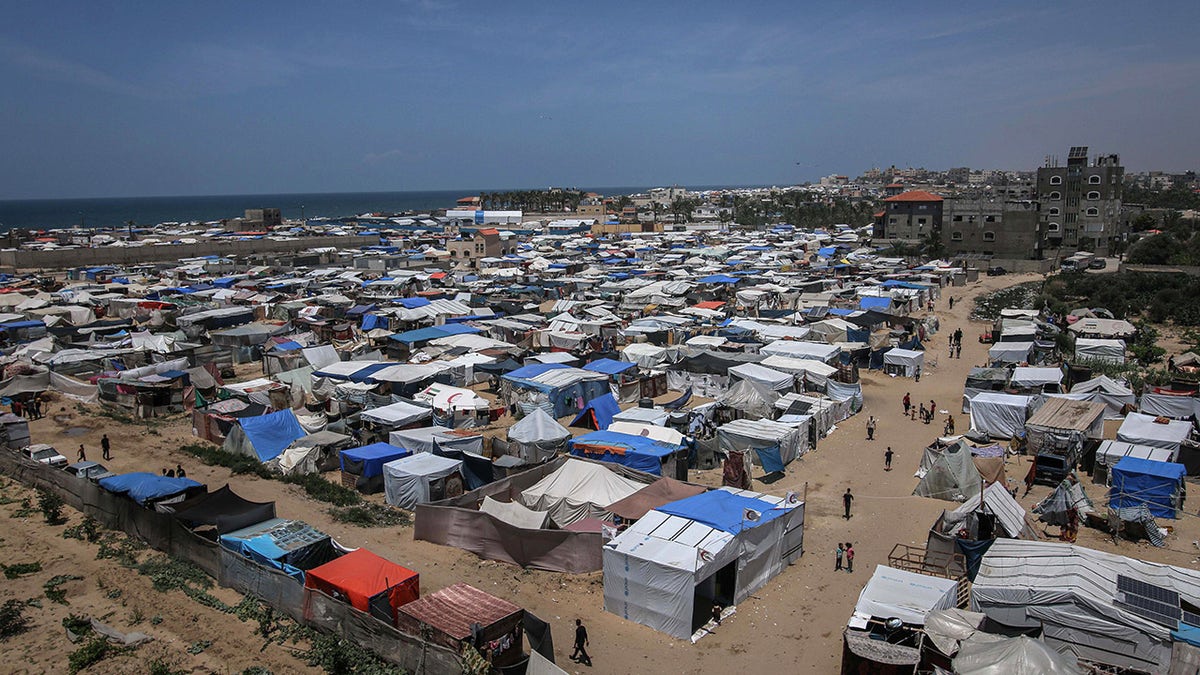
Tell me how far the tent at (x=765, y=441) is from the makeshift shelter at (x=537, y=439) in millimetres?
3532

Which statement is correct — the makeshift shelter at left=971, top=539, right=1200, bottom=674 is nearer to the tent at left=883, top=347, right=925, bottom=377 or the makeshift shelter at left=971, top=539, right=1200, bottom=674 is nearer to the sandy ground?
the sandy ground

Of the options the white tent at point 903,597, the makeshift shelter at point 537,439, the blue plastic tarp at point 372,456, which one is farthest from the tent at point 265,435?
the white tent at point 903,597

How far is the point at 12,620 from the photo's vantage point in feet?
34.0

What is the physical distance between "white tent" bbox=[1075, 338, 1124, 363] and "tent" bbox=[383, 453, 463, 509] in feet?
67.2

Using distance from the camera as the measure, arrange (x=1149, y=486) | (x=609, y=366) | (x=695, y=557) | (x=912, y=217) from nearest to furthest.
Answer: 1. (x=695, y=557)
2. (x=1149, y=486)
3. (x=609, y=366)
4. (x=912, y=217)

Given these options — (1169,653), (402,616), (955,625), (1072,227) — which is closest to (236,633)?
(402,616)

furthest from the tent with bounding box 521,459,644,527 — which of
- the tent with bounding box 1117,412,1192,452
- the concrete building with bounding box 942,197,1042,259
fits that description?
the concrete building with bounding box 942,197,1042,259

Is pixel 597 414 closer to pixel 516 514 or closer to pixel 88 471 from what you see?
pixel 516 514

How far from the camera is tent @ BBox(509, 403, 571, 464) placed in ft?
54.6

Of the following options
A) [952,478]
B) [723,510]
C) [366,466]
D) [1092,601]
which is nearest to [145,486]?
[366,466]

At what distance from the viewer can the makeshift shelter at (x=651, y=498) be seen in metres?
12.8

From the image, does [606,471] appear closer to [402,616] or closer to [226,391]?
[402,616]

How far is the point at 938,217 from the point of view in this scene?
65812 mm

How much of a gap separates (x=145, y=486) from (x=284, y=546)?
418 centimetres
